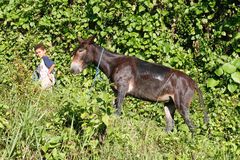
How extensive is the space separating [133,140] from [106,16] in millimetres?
5250

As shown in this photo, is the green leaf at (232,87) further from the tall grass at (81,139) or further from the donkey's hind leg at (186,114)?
the donkey's hind leg at (186,114)

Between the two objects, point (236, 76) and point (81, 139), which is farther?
point (81, 139)

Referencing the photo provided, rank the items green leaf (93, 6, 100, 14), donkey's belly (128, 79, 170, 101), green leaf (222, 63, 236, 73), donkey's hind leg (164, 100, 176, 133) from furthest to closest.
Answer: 1. green leaf (93, 6, 100, 14)
2. donkey's hind leg (164, 100, 176, 133)
3. donkey's belly (128, 79, 170, 101)
4. green leaf (222, 63, 236, 73)

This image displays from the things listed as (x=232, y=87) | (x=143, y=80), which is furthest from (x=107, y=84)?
(x=232, y=87)

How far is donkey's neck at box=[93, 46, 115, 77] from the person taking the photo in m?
7.20

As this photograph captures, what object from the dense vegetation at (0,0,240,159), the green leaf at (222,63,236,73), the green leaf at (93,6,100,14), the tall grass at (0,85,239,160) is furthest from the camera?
the green leaf at (93,6,100,14)

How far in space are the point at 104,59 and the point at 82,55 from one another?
39cm

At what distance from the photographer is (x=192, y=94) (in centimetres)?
693

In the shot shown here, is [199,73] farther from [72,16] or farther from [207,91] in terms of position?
[72,16]

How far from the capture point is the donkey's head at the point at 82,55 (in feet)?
23.7

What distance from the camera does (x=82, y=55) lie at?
7.25 m

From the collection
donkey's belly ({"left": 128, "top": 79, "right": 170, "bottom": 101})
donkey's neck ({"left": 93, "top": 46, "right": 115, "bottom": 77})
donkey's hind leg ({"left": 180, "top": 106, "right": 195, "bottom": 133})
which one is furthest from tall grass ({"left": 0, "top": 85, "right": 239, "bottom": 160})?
donkey's neck ({"left": 93, "top": 46, "right": 115, "bottom": 77})

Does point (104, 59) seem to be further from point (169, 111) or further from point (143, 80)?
point (169, 111)

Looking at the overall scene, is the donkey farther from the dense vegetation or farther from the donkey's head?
the dense vegetation
